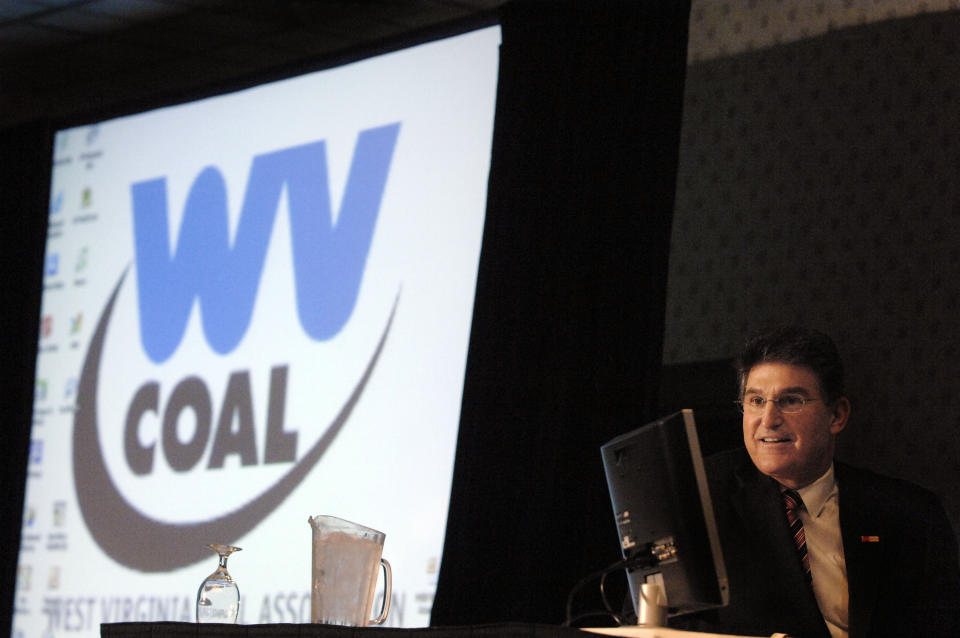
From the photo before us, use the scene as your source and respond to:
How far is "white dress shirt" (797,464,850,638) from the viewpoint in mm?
2473

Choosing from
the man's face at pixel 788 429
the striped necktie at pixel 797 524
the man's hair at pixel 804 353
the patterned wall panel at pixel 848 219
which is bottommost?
the striped necktie at pixel 797 524

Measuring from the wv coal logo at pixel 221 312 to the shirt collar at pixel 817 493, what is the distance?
1.96 metres

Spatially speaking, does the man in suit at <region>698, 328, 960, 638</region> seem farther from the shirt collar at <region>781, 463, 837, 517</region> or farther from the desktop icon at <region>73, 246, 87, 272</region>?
the desktop icon at <region>73, 246, 87, 272</region>

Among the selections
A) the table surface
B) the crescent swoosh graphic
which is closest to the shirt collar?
the table surface

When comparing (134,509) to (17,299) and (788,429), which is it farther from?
(788,429)

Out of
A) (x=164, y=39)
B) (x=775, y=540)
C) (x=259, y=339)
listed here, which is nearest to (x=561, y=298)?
(x=259, y=339)

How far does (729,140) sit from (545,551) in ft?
4.63

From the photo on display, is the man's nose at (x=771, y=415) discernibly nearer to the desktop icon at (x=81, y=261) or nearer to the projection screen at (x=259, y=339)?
the projection screen at (x=259, y=339)

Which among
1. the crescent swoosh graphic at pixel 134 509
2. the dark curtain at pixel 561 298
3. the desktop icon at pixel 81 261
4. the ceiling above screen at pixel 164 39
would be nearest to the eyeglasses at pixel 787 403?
the dark curtain at pixel 561 298

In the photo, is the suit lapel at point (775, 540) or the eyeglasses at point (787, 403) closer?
the suit lapel at point (775, 540)

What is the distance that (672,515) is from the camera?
6.45 feet

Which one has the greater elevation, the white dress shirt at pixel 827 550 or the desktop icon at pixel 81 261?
the desktop icon at pixel 81 261

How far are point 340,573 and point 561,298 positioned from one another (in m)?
1.98

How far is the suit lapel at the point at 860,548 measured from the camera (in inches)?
95.2
